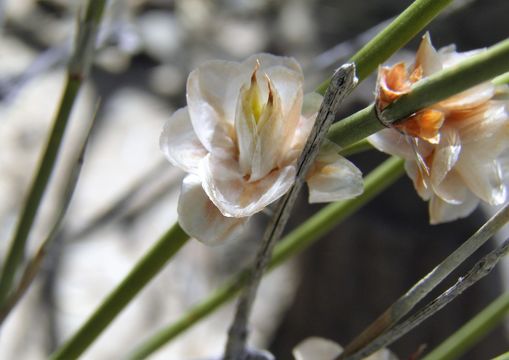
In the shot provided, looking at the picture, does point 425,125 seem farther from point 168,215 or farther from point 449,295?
point 168,215

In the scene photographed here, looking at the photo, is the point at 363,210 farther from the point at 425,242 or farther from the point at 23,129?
the point at 23,129

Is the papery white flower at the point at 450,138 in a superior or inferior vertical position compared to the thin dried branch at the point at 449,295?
superior

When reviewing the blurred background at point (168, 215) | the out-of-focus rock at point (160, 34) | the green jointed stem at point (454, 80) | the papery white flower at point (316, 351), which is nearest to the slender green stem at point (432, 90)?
the green jointed stem at point (454, 80)

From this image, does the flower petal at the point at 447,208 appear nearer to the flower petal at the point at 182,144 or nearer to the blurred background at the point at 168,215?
the flower petal at the point at 182,144

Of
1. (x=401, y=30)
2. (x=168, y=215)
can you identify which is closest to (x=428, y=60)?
(x=401, y=30)

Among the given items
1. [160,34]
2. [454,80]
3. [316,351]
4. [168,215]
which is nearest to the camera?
[454,80]

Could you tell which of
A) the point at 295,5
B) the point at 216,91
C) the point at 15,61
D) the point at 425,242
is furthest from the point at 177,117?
the point at 295,5
